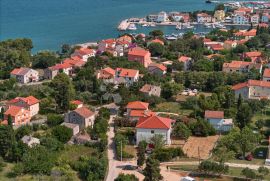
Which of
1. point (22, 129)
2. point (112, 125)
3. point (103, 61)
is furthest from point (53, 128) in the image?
point (103, 61)

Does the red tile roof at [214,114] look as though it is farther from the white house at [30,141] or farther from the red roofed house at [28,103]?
the red roofed house at [28,103]

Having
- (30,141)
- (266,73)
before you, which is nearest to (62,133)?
(30,141)

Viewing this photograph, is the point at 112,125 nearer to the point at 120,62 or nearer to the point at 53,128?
the point at 53,128

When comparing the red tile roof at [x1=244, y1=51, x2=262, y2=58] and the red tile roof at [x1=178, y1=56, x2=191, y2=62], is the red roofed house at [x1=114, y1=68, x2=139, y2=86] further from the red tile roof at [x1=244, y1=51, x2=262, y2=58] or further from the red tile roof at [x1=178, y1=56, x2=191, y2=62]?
the red tile roof at [x1=244, y1=51, x2=262, y2=58]

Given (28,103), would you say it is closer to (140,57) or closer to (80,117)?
(80,117)

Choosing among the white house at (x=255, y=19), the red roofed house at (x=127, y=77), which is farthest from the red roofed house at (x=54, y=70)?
the white house at (x=255, y=19)

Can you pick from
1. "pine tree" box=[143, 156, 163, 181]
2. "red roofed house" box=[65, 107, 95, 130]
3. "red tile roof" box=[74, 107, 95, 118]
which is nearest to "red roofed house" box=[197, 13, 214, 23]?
"red tile roof" box=[74, 107, 95, 118]

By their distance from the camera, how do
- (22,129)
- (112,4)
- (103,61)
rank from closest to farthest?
(22,129), (103,61), (112,4)
